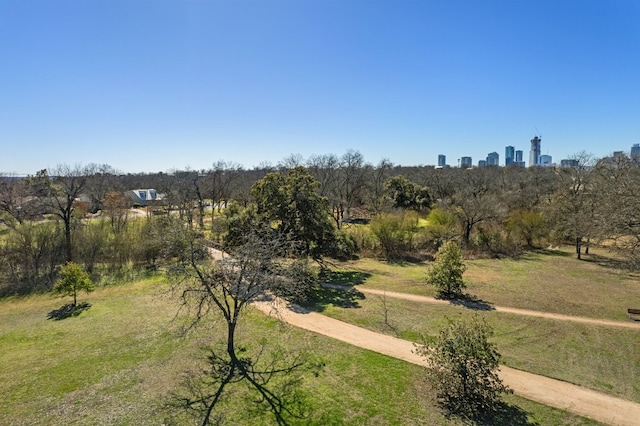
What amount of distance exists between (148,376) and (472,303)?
17446 millimetres

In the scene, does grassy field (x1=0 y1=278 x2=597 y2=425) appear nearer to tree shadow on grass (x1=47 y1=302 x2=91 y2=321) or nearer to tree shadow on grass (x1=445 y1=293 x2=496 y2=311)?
tree shadow on grass (x1=47 y1=302 x2=91 y2=321)

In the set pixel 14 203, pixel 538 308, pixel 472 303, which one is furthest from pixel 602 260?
pixel 14 203

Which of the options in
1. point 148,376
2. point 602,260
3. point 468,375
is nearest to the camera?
point 468,375

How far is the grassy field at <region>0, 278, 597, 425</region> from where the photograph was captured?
36.4 ft

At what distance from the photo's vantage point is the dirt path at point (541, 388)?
36.6ft

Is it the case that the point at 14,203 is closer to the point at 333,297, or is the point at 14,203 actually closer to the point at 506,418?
the point at 333,297

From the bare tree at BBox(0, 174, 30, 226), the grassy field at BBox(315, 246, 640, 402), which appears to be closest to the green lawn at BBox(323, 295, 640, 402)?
the grassy field at BBox(315, 246, 640, 402)

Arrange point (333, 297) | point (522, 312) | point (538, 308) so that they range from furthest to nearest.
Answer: point (333, 297) → point (538, 308) → point (522, 312)

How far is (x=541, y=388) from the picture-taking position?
1246cm

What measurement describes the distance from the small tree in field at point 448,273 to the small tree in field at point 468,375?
10020mm

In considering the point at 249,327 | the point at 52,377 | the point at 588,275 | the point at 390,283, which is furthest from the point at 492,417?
the point at 588,275

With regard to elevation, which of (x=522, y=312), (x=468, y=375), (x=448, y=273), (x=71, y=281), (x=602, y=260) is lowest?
(x=522, y=312)

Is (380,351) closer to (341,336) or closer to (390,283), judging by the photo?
(341,336)

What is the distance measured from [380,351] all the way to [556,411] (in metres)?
6.32
